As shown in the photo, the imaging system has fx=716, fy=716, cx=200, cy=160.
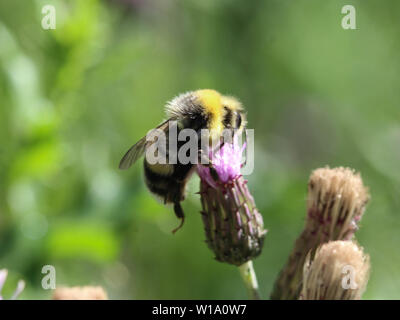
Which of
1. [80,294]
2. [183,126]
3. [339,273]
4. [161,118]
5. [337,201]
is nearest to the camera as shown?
[339,273]

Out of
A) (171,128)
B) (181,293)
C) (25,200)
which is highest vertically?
(171,128)

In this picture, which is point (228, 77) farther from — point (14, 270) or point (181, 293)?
point (14, 270)

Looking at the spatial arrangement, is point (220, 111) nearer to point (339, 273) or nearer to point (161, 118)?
point (339, 273)

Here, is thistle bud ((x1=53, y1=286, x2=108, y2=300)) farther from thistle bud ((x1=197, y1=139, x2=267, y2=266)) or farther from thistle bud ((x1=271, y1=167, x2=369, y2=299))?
thistle bud ((x1=271, y1=167, x2=369, y2=299))

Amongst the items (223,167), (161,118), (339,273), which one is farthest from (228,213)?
(161,118)

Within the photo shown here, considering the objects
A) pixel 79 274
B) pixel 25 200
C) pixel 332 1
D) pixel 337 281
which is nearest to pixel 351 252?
pixel 337 281

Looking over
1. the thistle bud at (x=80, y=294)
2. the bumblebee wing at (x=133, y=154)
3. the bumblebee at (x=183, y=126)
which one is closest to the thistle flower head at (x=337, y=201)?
the bumblebee at (x=183, y=126)
